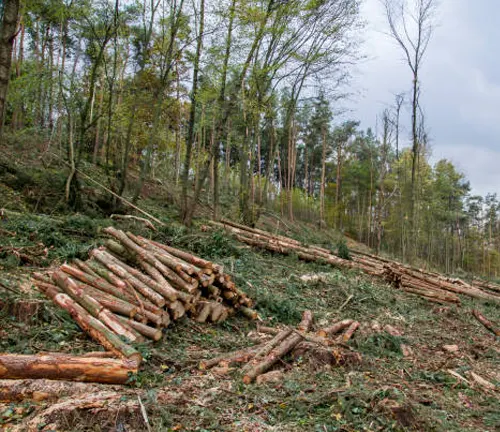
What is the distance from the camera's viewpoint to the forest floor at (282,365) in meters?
3.45

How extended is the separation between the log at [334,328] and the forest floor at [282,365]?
0.32 m

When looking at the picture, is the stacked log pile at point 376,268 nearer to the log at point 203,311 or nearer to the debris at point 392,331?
the debris at point 392,331

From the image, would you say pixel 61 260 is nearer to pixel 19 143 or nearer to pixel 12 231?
pixel 12 231

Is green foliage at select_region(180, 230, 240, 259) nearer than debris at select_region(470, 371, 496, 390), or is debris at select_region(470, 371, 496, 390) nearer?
debris at select_region(470, 371, 496, 390)

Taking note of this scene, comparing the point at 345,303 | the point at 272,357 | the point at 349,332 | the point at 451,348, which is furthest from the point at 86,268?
the point at 451,348

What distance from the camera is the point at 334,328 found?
6812 mm

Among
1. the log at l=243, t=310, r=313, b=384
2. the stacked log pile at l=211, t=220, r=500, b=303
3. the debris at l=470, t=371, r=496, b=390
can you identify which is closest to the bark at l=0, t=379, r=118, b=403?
the log at l=243, t=310, r=313, b=384

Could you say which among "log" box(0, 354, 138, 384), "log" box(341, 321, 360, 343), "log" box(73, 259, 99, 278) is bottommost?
"log" box(341, 321, 360, 343)

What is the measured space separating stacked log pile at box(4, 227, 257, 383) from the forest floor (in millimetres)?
208

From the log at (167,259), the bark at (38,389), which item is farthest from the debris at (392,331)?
the bark at (38,389)

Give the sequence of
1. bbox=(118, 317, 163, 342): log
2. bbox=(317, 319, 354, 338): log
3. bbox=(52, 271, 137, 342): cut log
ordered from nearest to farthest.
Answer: bbox=(52, 271, 137, 342): cut log, bbox=(118, 317, 163, 342): log, bbox=(317, 319, 354, 338): log

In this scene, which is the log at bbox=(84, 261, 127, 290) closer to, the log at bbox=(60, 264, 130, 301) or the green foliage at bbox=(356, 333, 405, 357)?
the log at bbox=(60, 264, 130, 301)

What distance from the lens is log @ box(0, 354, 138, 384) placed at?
12.1 ft

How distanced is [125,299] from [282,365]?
2396mm
